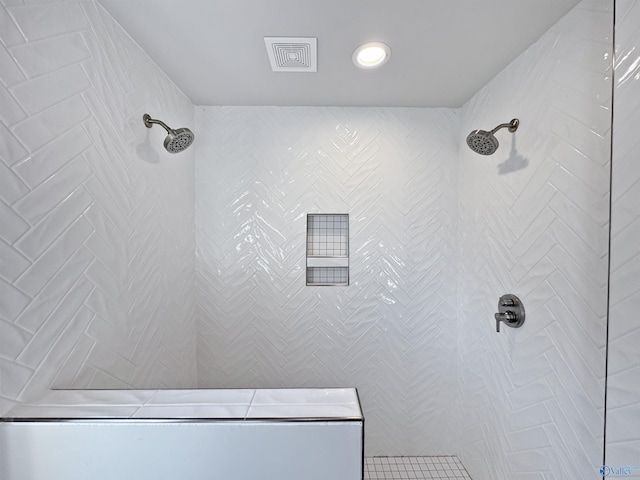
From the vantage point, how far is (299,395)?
84cm

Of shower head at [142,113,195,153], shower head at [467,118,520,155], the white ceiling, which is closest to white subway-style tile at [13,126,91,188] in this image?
shower head at [142,113,195,153]

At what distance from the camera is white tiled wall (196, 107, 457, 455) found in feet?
6.13

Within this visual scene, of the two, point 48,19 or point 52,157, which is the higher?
point 48,19

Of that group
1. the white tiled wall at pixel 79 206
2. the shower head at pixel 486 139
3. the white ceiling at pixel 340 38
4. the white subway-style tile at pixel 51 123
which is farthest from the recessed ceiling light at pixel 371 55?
the white subway-style tile at pixel 51 123

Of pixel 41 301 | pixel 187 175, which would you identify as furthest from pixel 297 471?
pixel 187 175

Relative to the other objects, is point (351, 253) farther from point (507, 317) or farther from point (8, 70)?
point (8, 70)

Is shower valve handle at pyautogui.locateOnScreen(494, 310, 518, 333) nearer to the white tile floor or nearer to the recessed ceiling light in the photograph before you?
the white tile floor

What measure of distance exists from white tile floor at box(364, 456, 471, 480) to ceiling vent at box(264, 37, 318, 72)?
2.07 metres

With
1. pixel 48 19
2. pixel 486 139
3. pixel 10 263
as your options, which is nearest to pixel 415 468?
pixel 486 139

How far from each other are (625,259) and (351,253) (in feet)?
4.13

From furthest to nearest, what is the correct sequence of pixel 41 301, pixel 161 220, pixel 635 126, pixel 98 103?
pixel 161 220 → pixel 98 103 → pixel 41 301 → pixel 635 126

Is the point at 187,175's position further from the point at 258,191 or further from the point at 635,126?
the point at 635,126

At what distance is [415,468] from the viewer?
1782 mm

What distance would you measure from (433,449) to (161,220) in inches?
77.8
